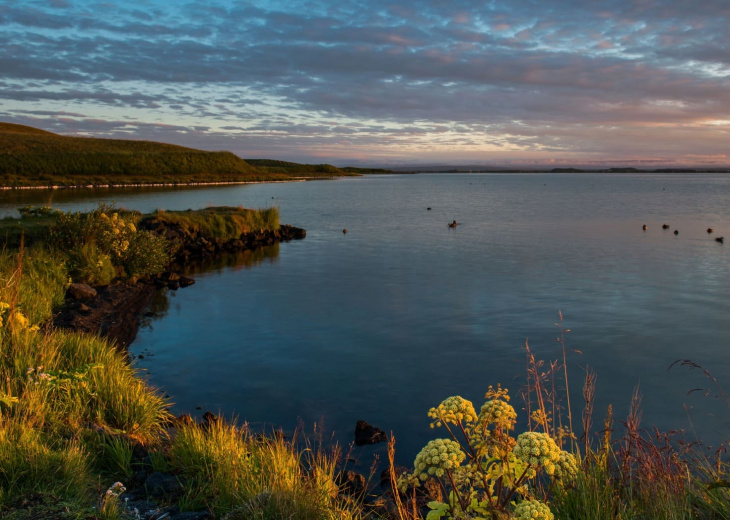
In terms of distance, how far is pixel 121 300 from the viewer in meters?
17.0

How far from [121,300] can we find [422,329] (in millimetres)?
9302

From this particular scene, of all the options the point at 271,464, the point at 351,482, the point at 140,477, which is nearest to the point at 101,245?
the point at 140,477

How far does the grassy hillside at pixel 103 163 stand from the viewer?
311 feet

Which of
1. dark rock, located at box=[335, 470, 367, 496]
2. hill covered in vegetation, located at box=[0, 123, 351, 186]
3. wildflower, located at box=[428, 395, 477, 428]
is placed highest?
hill covered in vegetation, located at box=[0, 123, 351, 186]

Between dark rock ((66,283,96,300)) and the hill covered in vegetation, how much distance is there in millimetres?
70560

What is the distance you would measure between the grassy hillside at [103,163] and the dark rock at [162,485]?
82.7m

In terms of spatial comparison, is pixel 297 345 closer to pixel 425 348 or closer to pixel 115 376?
pixel 425 348

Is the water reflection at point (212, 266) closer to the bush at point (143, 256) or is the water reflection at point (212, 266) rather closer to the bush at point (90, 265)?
the bush at point (143, 256)

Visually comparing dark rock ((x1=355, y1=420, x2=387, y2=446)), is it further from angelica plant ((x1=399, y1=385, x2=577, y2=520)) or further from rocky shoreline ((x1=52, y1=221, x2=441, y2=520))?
angelica plant ((x1=399, y1=385, x2=577, y2=520))

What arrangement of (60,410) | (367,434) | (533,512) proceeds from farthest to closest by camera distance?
(367,434)
(60,410)
(533,512)

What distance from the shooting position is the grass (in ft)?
102

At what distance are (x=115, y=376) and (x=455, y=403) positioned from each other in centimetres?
619

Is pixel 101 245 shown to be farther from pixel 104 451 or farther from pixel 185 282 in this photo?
pixel 104 451

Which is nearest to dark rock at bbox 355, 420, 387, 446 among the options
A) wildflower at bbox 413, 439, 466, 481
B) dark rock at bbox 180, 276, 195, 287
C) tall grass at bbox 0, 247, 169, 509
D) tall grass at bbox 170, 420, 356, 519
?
tall grass at bbox 170, 420, 356, 519
